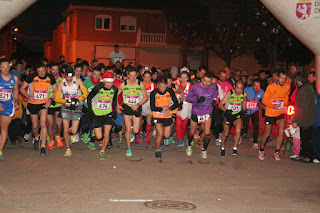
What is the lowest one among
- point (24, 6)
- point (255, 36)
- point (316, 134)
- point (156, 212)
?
point (156, 212)

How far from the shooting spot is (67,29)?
148 ft

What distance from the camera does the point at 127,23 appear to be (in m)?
41.7

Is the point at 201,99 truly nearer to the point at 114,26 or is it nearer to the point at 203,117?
the point at 203,117

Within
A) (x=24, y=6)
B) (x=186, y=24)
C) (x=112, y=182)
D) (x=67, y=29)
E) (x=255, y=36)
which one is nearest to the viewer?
(x=112, y=182)

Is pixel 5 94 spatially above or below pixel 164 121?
above

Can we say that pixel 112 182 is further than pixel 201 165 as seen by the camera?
No

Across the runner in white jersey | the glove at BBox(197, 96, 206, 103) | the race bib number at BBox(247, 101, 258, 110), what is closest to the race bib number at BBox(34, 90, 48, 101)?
the runner in white jersey

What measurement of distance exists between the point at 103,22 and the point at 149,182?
34.2 m

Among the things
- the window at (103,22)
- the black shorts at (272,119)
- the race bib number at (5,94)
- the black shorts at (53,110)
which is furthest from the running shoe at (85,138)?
the window at (103,22)

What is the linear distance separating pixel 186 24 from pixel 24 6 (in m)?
27.5

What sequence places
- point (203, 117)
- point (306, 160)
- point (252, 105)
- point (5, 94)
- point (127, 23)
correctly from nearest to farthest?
point (5, 94) < point (203, 117) < point (306, 160) < point (252, 105) < point (127, 23)

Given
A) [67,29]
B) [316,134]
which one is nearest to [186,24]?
[67,29]

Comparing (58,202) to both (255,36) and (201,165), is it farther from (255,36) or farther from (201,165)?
(255,36)

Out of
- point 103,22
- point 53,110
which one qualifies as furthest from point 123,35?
point 53,110
